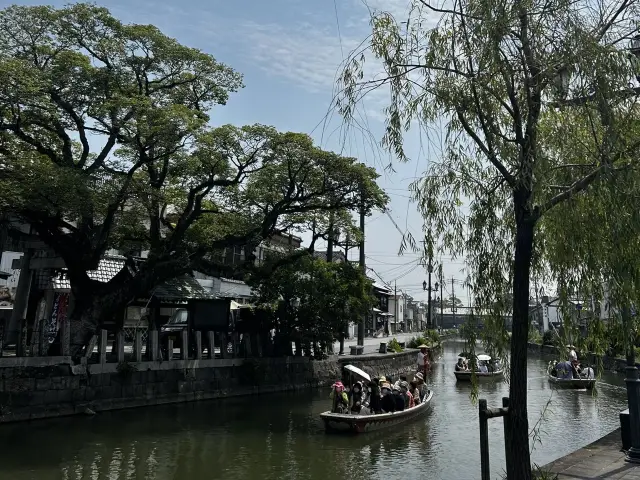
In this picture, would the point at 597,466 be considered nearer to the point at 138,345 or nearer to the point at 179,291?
the point at 138,345

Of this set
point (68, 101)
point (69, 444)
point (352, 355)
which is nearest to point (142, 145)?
point (68, 101)

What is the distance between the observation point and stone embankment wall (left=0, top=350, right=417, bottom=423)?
15.5 m

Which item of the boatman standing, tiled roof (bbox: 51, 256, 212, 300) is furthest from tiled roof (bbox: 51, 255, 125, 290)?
the boatman standing

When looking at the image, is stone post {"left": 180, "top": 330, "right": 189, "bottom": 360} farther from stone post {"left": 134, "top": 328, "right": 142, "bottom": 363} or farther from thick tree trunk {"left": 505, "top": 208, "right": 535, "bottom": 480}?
thick tree trunk {"left": 505, "top": 208, "right": 535, "bottom": 480}

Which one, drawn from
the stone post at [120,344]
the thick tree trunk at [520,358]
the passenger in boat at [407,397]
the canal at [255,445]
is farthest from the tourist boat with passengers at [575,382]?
the thick tree trunk at [520,358]

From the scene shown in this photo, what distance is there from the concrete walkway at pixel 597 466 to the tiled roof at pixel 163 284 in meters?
16.2

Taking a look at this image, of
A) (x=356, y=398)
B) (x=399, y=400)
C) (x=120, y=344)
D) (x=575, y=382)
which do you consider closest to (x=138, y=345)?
(x=120, y=344)

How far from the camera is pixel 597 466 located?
7980mm

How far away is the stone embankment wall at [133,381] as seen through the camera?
611 inches

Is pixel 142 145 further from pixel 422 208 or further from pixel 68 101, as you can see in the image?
pixel 422 208

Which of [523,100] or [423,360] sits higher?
[523,100]

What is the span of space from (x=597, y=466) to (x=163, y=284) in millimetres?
17658

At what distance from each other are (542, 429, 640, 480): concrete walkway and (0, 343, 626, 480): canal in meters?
0.95

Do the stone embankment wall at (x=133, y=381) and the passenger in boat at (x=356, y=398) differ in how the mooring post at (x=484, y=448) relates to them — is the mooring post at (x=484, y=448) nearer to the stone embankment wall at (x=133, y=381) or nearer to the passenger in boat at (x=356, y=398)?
the passenger in boat at (x=356, y=398)
